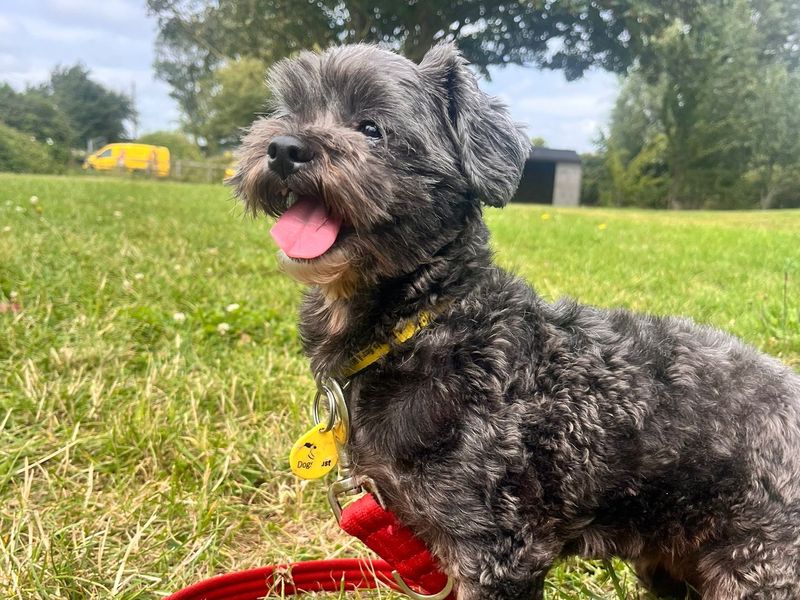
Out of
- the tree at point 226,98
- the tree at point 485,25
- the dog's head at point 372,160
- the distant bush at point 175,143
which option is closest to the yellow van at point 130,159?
the distant bush at point 175,143

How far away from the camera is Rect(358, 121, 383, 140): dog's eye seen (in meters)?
2.14

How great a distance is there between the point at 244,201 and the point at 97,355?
2185mm

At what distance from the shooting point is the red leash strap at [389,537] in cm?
198

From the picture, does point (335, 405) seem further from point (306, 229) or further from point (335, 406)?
point (306, 229)

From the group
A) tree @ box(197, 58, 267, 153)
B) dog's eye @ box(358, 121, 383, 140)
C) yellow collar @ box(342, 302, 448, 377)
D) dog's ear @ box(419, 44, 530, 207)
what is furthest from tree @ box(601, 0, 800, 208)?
tree @ box(197, 58, 267, 153)

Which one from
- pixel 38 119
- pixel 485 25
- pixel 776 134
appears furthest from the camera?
pixel 38 119

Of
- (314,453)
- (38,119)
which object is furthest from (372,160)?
(38,119)

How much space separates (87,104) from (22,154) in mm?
10967

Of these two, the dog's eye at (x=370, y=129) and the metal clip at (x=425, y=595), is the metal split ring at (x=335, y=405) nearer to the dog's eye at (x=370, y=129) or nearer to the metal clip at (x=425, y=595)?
the metal clip at (x=425, y=595)

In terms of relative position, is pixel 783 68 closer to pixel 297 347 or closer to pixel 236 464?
pixel 297 347

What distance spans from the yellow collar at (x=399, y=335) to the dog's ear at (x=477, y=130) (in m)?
0.48

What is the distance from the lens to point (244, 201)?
2.19m

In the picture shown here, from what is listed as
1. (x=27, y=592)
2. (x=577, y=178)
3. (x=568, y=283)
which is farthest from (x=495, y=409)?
(x=577, y=178)

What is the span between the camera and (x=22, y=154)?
30797 millimetres
